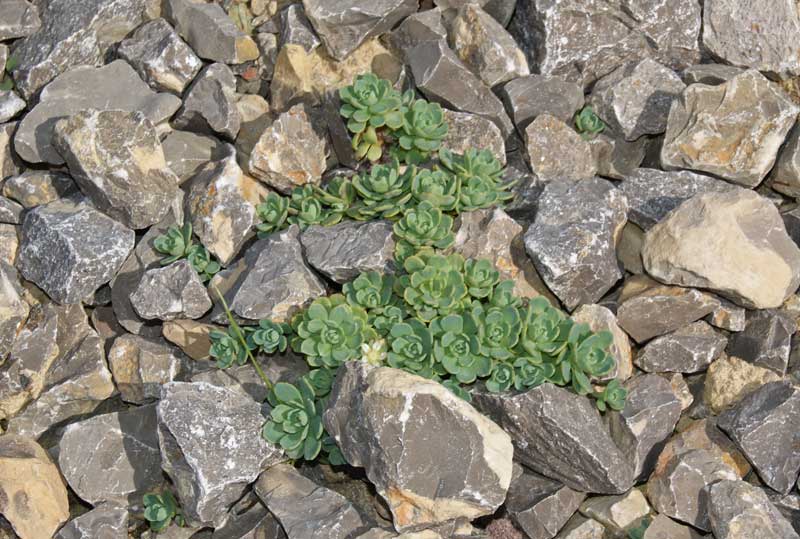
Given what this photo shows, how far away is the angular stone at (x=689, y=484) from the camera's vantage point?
461 cm

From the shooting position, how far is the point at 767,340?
16.4ft

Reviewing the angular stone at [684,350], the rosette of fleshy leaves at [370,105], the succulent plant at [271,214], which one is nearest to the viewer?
the angular stone at [684,350]

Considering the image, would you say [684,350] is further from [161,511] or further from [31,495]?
[31,495]

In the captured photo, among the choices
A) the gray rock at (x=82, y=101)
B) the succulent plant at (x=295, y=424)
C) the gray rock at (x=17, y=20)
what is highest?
the gray rock at (x=17, y=20)

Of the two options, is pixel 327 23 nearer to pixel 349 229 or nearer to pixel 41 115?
pixel 349 229

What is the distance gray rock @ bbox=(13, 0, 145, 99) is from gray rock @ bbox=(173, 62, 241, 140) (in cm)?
70

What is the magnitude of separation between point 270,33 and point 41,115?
146 cm

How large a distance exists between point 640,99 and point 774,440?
2162 mm

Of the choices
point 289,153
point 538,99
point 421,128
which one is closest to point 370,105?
point 421,128

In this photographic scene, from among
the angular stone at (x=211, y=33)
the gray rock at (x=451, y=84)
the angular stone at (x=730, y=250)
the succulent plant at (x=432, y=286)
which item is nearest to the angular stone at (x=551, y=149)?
the gray rock at (x=451, y=84)

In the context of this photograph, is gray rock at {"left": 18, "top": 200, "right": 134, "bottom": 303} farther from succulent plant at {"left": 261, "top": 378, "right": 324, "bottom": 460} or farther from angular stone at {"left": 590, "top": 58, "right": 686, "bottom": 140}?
angular stone at {"left": 590, "top": 58, "right": 686, "bottom": 140}

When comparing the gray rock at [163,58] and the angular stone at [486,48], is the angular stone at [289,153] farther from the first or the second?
the angular stone at [486,48]

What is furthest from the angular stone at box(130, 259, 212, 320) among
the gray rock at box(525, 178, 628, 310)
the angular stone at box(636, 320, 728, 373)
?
the angular stone at box(636, 320, 728, 373)

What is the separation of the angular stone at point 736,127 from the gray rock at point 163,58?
2.90 m
